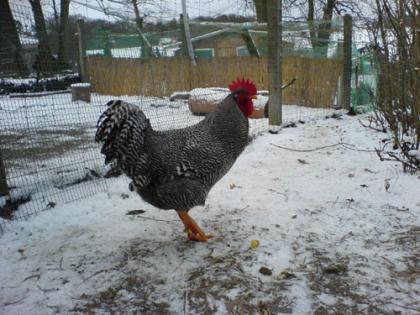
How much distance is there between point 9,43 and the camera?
3.77 metres

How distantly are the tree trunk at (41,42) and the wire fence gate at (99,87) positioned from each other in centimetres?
1

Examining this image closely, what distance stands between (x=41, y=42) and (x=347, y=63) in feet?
22.5

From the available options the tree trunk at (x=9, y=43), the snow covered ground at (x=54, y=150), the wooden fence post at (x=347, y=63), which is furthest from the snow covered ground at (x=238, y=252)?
the wooden fence post at (x=347, y=63)

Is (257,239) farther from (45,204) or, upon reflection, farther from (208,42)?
(208,42)

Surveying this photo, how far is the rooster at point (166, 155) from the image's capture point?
2.93 m

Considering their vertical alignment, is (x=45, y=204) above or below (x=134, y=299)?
above

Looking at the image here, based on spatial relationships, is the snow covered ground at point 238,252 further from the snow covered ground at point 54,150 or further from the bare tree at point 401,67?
the bare tree at point 401,67

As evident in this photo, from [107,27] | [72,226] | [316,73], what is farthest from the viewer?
[107,27]

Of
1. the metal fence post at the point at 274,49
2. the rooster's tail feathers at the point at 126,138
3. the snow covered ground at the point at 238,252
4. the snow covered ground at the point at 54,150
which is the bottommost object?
the snow covered ground at the point at 238,252

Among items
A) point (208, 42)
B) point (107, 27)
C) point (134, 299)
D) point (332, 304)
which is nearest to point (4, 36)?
point (134, 299)

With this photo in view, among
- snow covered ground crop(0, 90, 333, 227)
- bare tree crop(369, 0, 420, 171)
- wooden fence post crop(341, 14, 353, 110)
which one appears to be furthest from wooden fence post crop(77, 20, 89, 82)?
bare tree crop(369, 0, 420, 171)

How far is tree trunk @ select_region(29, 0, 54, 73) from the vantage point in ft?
13.7

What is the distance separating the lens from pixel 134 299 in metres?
2.47

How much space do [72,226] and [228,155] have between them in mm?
1697
